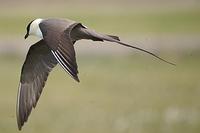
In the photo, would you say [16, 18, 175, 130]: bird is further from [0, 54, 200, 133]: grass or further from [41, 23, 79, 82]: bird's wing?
[0, 54, 200, 133]: grass

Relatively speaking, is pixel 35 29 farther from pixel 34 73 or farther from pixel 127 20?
pixel 127 20

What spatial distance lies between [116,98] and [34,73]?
8.41 ft

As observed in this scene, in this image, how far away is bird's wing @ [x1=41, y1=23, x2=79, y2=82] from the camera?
5867 mm

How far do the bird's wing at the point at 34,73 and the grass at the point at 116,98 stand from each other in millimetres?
860

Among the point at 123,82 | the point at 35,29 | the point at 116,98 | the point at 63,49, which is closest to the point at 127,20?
the point at 123,82

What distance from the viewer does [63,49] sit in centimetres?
601

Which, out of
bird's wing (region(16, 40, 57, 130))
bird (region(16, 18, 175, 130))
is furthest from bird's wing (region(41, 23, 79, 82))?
bird's wing (region(16, 40, 57, 130))

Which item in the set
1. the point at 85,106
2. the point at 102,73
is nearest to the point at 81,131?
the point at 85,106

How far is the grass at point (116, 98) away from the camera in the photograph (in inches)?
321

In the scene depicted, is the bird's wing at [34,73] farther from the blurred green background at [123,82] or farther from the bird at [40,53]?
the blurred green background at [123,82]

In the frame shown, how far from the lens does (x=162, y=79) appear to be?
1111 centimetres

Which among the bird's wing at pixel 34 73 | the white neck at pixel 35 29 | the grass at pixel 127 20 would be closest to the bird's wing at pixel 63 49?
the white neck at pixel 35 29

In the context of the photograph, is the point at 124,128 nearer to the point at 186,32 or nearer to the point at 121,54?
the point at 121,54

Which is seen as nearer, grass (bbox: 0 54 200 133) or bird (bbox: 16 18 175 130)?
bird (bbox: 16 18 175 130)
